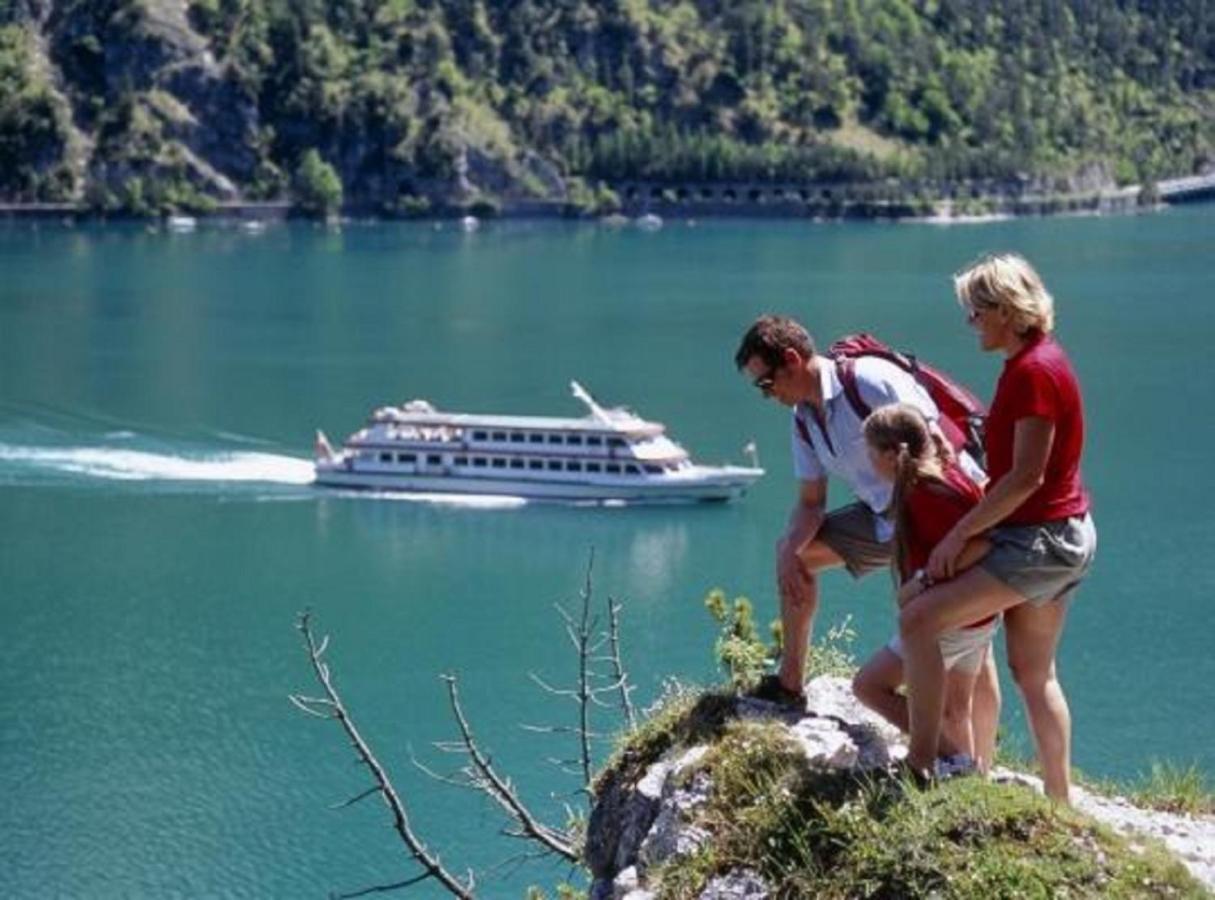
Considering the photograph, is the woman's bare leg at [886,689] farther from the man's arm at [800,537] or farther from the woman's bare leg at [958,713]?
the man's arm at [800,537]

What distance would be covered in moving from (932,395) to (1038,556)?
89 cm

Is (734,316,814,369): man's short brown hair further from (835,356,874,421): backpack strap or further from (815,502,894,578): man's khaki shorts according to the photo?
(815,502,894,578): man's khaki shorts

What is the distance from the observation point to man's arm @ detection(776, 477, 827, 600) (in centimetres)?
829

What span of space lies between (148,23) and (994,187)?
271 feet

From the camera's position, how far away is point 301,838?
84.5 ft

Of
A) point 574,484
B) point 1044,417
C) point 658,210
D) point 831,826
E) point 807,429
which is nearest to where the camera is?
point 831,826

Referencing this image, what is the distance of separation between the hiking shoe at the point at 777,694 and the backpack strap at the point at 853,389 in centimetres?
120

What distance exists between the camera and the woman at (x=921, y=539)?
298 inches

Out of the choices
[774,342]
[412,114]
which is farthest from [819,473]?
[412,114]

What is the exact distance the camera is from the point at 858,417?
796 centimetres

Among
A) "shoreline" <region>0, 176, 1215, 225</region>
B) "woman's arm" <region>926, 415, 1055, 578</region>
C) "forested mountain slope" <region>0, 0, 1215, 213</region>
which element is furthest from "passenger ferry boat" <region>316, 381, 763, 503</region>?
Answer: "forested mountain slope" <region>0, 0, 1215, 213</region>

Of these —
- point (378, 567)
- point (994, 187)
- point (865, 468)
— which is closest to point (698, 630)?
point (378, 567)

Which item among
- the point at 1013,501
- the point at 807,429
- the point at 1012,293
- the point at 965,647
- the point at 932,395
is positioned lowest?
the point at 965,647

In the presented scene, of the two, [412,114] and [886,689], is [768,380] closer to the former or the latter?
[886,689]
